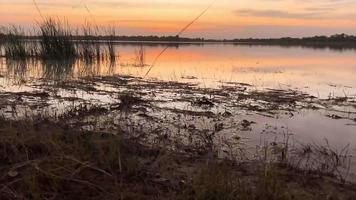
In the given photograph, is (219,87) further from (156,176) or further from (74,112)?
(156,176)

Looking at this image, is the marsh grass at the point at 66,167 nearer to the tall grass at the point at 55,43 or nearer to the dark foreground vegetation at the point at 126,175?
the dark foreground vegetation at the point at 126,175

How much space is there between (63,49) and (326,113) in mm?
18251

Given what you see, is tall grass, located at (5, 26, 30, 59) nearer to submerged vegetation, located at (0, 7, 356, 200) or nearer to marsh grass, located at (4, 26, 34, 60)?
marsh grass, located at (4, 26, 34, 60)

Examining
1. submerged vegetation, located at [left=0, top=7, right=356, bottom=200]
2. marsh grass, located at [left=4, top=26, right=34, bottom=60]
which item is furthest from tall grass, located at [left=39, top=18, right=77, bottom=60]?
submerged vegetation, located at [left=0, top=7, right=356, bottom=200]

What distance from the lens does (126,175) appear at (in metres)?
4.56

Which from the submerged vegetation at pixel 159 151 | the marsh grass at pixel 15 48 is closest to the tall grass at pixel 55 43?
the marsh grass at pixel 15 48

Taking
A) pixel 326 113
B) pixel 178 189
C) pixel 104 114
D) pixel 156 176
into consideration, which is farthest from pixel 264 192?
pixel 326 113

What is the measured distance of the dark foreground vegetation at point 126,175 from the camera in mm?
4043

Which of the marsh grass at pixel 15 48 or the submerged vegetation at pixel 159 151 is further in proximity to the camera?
the marsh grass at pixel 15 48

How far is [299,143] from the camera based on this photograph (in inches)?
270

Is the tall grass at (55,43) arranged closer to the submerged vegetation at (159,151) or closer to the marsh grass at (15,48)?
the marsh grass at (15,48)

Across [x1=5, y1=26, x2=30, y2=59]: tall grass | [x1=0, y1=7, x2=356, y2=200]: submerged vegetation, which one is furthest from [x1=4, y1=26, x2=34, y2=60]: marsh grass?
[x1=0, y1=7, x2=356, y2=200]: submerged vegetation

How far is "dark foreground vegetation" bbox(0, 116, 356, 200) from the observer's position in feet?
13.3

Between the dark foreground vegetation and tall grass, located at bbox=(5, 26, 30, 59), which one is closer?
the dark foreground vegetation
